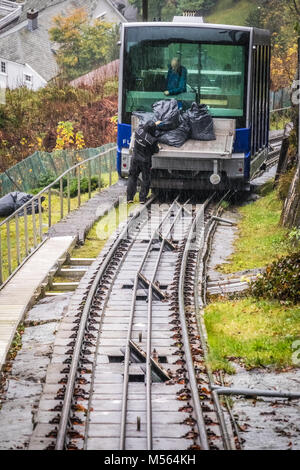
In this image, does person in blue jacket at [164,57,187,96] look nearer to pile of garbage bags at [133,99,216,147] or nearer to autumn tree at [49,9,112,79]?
pile of garbage bags at [133,99,216,147]

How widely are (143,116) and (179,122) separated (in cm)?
84

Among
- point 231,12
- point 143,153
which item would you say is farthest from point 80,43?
point 143,153

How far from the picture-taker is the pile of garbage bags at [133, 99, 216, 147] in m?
19.7

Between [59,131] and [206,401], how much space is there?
87.1ft

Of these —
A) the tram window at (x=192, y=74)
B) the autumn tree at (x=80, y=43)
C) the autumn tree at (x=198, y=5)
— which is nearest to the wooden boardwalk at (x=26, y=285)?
the tram window at (x=192, y=74)

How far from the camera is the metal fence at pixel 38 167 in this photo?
91.0 feet

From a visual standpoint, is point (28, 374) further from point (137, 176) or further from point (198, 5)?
point (198, 5)

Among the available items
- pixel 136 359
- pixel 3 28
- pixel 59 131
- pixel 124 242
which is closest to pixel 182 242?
pixel 124 242

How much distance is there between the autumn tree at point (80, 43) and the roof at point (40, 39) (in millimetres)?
1606

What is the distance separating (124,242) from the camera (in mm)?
17172

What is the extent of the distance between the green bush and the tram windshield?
7.23m

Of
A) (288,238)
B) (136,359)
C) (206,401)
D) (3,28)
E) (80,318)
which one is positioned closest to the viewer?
(206,401)

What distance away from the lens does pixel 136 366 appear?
10.8 meters
